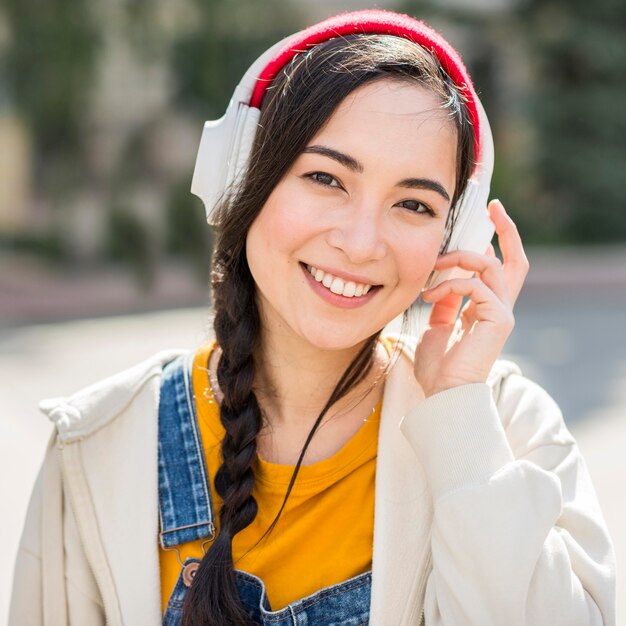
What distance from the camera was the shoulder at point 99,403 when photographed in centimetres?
182

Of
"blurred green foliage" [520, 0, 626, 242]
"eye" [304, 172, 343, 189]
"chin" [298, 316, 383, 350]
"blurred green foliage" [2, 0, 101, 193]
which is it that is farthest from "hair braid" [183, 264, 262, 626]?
"blurred green foliage" [520, 0, 626, 242]

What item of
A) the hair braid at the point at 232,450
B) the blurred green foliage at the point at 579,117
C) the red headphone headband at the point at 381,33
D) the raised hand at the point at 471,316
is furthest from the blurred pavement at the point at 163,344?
the blurred green foliage at the point at 579,117

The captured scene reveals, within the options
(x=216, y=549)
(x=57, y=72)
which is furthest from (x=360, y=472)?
(x=57, y=72)


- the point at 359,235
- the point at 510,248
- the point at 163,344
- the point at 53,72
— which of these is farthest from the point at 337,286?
the point at 53,72

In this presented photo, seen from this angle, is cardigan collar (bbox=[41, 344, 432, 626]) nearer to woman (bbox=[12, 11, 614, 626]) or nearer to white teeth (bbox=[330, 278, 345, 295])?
woman (bbox=[12, 11, 614, 626])

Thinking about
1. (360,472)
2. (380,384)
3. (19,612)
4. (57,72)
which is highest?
(57,72)

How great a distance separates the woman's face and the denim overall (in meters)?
0.33

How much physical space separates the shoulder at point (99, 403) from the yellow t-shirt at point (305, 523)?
0.12m

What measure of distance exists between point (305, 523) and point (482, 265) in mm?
652

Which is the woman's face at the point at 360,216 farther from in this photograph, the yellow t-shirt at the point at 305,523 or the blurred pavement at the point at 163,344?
the blurred pavement at the point at 163,344

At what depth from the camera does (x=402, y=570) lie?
5.76ft

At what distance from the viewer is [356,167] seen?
171 centimetres

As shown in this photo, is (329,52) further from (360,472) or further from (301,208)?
(360,472)

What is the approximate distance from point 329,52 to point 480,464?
840mm
